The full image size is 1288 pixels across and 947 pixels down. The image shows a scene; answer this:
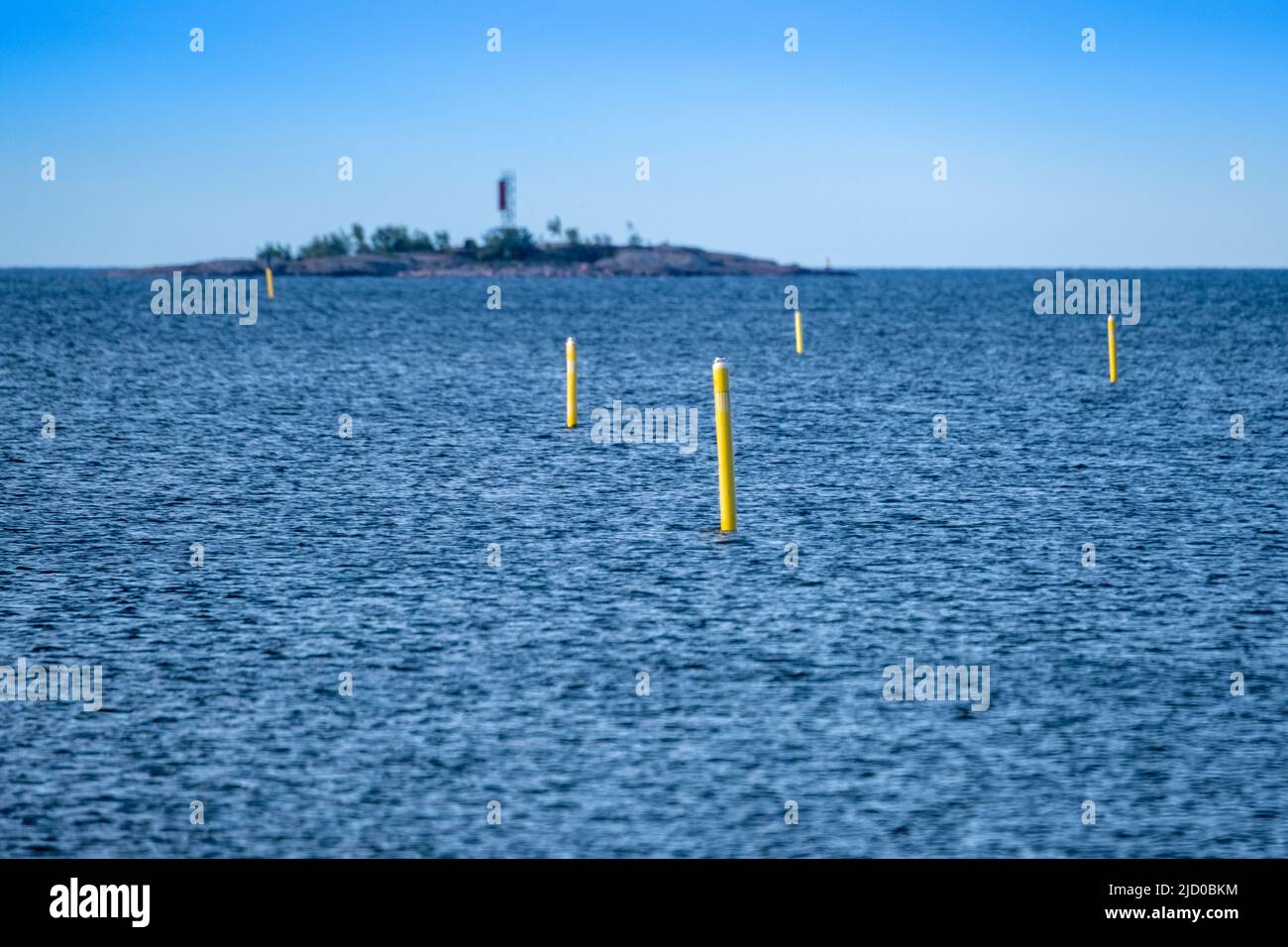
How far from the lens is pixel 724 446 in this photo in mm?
18266

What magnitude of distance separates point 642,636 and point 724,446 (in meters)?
4.23

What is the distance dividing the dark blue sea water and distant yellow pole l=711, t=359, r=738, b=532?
0.49 meters

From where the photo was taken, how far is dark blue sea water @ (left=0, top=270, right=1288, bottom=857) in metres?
9.70

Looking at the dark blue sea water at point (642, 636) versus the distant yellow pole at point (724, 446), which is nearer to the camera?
the dark blue sea water at point (642, 636)

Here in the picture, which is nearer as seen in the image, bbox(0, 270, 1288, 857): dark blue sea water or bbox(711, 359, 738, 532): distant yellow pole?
bbox(0, 270, 1288, 857): dark blue sea water

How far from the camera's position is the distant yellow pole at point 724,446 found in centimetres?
1758

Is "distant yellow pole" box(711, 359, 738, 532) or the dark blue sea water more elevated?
"distant yellow pole" box(711, 359, 738, 532)

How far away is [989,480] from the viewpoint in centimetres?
2530

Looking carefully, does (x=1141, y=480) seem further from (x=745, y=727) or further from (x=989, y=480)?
(x=745, y=727)

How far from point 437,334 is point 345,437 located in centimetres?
5374

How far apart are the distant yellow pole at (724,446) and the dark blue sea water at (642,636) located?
493 mm

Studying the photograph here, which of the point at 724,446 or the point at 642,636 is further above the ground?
the point at 724,446

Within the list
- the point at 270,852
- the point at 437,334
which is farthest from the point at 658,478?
the point at 437,334

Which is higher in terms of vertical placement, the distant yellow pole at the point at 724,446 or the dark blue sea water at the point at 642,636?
the distant yellow pole at the point at 724,446
